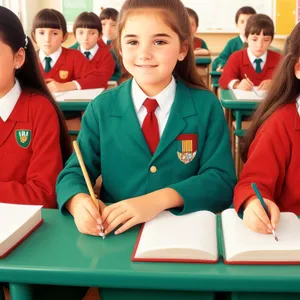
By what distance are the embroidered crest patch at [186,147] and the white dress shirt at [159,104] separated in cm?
6

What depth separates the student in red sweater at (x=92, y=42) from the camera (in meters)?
4.41

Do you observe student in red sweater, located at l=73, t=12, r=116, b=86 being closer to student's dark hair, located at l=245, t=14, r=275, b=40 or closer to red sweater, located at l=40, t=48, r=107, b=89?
red sweater, located at l=40, t=48, r=107, b=89

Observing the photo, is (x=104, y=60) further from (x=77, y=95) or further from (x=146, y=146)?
(x=146, y=146)

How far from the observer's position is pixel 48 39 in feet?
11.9

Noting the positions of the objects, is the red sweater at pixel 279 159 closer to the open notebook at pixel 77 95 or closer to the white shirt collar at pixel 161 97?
the white shirt collar at pixel 161 97

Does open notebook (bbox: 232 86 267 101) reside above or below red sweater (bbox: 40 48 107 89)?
below

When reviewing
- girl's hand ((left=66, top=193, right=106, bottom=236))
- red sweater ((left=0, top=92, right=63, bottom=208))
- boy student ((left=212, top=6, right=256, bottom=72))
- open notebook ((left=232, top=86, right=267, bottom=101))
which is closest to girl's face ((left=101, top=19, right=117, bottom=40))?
boy student ((left=212, top=6, right=256, bottom=72))

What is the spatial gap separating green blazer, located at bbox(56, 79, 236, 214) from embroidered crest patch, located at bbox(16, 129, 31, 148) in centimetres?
23

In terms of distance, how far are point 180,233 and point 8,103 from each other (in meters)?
0.83

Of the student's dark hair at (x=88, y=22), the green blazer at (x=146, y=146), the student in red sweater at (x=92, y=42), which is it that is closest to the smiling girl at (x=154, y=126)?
the green blazer at (x=146, y=146)

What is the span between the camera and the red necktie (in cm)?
134

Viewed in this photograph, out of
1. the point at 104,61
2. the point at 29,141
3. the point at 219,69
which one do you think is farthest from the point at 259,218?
the point at 219,69

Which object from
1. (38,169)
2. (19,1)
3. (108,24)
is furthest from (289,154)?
(19,1)

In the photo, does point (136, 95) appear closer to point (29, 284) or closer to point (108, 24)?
point (29, 284)
